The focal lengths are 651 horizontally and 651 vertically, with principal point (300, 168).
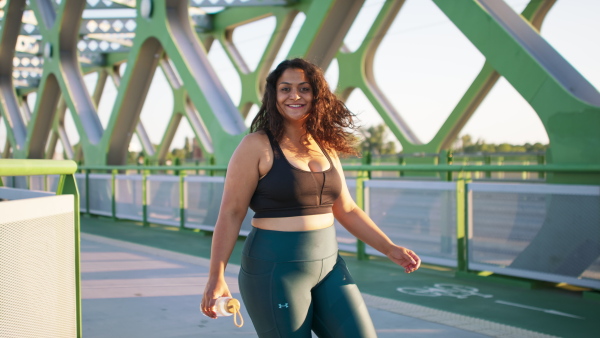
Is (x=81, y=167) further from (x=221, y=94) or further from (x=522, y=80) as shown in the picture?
(x=522, y=80)

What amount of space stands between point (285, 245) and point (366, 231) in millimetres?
555

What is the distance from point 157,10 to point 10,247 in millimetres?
11865

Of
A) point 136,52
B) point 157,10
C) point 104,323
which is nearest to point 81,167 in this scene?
point 136,52

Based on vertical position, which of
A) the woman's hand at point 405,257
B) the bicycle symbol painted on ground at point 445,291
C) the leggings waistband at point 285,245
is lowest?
the bicycle symbol painted on ground at point 445,291

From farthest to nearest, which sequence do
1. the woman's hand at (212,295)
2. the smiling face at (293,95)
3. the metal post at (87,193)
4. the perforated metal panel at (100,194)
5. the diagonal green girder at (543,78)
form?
the metal post at (87,193), the perforated metal panel at (100,194), the diagonal green girder at (543,78), the smiling face at (293,95), the woman's hand at (212,295)

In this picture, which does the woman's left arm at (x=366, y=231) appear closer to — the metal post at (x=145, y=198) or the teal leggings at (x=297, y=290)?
the teal leggings at (x=297, y=290)

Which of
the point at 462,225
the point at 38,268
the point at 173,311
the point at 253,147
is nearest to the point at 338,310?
the point at 253,147

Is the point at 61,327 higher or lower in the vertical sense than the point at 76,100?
lower

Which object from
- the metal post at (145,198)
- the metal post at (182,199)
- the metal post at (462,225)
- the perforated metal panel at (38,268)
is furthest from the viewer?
the metal post at (145,198)

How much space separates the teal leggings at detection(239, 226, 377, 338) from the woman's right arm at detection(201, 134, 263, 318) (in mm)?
85

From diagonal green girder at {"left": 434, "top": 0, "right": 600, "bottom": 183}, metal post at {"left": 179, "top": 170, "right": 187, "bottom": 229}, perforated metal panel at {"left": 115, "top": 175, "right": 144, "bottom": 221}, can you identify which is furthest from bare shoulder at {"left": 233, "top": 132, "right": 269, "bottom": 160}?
perforated metal panel at {"left": 115, "top": 175, "right": 144, "bottom": 221}

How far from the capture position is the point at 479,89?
19.7 meters

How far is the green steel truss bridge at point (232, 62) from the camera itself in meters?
6.65

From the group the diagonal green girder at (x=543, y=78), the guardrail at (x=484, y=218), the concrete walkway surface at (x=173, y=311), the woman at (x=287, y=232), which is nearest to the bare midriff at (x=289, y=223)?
the woman at (x=287, y=232)
